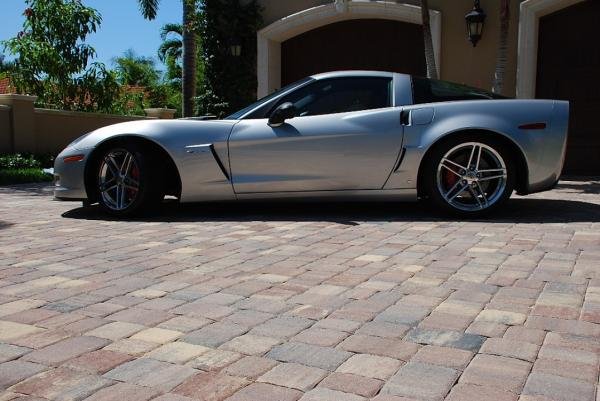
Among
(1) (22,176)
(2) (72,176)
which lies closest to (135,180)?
(2) (72,176)

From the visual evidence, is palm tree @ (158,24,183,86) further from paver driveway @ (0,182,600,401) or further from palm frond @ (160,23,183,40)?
paver driveway @ (0,182,600,401)

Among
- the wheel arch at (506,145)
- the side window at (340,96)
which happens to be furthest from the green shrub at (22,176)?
the wheel arch at (506,145)

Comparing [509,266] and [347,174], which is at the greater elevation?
[347,174]

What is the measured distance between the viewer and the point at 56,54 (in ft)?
47.9

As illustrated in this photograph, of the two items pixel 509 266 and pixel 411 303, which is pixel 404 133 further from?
pixel 411 303

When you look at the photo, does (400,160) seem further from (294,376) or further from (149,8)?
(149,8)

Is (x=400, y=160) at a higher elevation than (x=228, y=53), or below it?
below

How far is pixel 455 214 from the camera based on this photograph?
5.51 m

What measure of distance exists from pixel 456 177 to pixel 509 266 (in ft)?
5.97

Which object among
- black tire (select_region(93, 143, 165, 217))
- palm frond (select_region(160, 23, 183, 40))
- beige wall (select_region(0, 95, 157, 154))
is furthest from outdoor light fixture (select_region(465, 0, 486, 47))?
palm frond (select_region(160, 23, 183, 40))

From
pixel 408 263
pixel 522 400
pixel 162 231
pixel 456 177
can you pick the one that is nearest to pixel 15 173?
pixel 162 231

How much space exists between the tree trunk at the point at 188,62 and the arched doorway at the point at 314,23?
1.92 metres

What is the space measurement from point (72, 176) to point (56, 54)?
33.0ft

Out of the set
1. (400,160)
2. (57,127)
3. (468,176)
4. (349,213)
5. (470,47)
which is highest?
(470,47)
